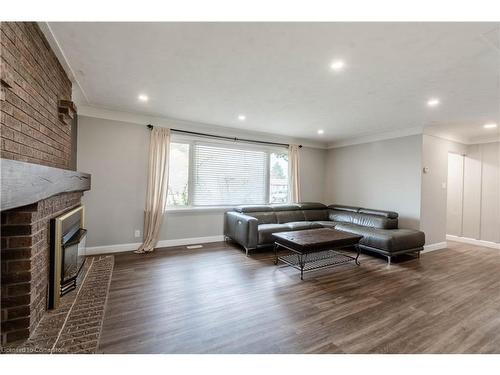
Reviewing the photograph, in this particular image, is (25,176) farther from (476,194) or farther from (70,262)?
(476,194)

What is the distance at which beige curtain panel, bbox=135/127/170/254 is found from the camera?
420cm

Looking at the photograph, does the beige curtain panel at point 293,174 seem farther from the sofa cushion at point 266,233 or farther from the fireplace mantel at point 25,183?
the fireplace mantel at point 25,183

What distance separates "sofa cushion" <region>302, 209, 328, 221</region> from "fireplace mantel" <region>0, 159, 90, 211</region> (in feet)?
15.2

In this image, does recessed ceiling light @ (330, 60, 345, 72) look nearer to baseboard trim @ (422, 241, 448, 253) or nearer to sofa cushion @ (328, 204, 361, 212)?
sofa cushion @ (328, 204, 361, 212)

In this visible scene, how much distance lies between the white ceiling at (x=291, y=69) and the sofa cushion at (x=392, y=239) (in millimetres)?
1992

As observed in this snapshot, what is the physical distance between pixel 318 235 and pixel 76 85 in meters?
3.97

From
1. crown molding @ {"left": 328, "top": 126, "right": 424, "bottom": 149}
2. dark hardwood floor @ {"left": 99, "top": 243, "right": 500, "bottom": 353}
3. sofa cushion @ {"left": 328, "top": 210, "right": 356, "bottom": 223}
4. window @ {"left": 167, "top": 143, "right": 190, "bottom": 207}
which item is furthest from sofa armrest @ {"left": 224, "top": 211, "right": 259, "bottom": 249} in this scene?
crown molding @ {"left": 328, "top": 126, "right": 424, "bottom": 149}

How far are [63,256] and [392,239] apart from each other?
440cm

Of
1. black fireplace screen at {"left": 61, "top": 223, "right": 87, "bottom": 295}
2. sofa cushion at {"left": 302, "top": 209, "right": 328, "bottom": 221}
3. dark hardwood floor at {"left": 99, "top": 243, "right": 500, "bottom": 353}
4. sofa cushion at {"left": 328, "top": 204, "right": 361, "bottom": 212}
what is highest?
sofa cushion at {"left": 328, "top": 204, "right": 361, "bottom": 212}

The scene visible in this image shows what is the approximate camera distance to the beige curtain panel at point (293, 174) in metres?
5.76

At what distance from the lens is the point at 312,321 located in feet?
6.89

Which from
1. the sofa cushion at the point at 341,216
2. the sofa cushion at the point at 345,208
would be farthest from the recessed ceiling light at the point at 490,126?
the sofa cushion at the point at 341,216
